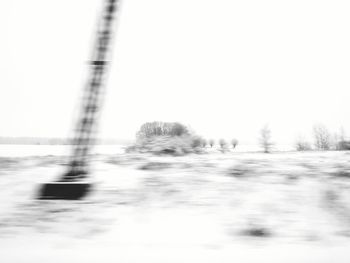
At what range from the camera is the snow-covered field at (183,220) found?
8.11 ft

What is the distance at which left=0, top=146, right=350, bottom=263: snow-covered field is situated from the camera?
97.3 inches

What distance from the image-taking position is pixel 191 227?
2967 millimetres

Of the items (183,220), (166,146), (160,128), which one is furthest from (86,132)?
(160,128)

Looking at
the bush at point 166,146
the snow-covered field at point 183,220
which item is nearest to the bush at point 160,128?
the bush at point 166,146

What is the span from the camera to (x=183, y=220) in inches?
123

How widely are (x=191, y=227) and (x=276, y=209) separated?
1208 mm

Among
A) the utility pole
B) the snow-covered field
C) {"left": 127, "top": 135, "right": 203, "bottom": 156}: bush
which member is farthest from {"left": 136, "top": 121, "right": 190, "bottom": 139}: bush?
Answer: the utility pole

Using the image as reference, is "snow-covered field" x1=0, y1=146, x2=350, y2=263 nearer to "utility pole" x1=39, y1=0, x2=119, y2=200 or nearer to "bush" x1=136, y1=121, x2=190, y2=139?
"utility pole" x1=39, y1=0, x2=119, y2=200

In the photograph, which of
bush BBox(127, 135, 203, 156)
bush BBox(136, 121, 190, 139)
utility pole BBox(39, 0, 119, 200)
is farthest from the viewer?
bush BBox(136, 121, 190, 139)

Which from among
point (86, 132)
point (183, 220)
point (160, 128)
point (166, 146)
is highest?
point (160, 128)

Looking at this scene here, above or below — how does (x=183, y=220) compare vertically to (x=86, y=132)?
below

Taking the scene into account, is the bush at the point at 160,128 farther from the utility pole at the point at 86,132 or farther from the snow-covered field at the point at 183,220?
the utility pole at the point at 86,132

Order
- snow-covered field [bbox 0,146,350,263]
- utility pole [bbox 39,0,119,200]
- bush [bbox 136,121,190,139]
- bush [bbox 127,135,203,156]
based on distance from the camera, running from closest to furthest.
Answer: snow-covered field [bbox 0,146,350,263]
utility pole [bbox 39,0,119,200]
bush [bbox 127,135,203,156]
bush [bbox 136,121,190,139]

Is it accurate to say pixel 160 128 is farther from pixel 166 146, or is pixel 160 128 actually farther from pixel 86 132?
pixel 86 132
